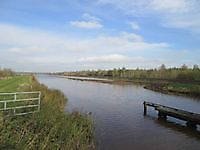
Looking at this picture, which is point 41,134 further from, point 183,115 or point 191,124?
point 183,115

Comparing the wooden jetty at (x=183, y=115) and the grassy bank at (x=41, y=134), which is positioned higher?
the grassy bank at (x=41, y=134)

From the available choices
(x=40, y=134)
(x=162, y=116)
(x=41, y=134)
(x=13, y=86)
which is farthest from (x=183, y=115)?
(x=13, y=86)

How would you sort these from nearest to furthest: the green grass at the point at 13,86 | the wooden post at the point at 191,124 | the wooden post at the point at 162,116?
1. the wooden post at the point at 191,124
2. the wooden post at the point at 162,116
3. the green grass at the point at 13,86

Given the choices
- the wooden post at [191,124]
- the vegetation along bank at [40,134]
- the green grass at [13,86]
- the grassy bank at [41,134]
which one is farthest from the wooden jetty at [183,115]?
the green grass at [13,86]

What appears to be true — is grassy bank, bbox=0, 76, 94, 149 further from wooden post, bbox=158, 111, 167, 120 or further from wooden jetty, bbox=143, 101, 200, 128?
wooden post, bbox=158, 111, 167, 120

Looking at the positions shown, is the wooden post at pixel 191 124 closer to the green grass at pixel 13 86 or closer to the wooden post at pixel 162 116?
the wooden post at pixel 162 116

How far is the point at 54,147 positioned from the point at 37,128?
1.87m

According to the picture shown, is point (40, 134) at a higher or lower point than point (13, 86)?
lower

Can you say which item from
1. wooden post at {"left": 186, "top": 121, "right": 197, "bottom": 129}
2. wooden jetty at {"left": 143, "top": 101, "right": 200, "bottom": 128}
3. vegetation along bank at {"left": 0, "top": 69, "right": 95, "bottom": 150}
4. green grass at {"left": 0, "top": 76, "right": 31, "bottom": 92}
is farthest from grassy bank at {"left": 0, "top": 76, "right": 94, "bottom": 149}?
green grass at {"left": 0, "top": 76, "right": 31, "bottom": 92}

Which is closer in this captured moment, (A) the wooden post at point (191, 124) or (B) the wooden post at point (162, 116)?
(A) the wooden post at point (191, 124)

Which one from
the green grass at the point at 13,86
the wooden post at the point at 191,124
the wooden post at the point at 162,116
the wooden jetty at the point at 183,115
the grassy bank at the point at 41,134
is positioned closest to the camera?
the grassy bank at the point at 41,134

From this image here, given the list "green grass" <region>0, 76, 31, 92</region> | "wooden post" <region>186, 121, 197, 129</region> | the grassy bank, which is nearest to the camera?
the grassy bank

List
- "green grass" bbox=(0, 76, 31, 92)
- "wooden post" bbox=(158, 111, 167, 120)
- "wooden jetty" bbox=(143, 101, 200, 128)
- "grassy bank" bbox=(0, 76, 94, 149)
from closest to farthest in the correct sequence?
"grassy bank" bbox=(0, 76, 94, 149), "wooden jetty" bbox=(143, 101, 200, 128), "wooden post" bbox=(158, 111, 167, 120), "green grass" bbox=(0, 76, 31, 92)

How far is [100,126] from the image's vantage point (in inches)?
776
